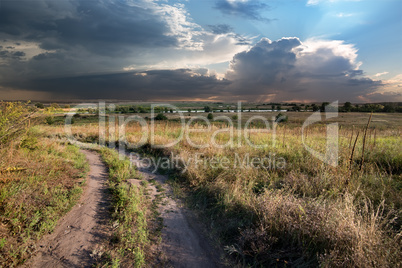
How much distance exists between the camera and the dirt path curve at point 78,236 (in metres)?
2.98

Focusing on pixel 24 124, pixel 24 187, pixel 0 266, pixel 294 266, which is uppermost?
pixel 24 124

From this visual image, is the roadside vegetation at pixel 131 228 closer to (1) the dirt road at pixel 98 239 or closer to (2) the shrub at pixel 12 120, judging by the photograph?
(1) the dirt road at pixel 98 239

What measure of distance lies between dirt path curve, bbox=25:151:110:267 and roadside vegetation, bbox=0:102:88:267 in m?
0.16

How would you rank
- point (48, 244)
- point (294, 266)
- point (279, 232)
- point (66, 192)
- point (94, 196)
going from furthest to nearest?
point (94, 196)
point (66, 192)
point (279, 232)
point (48, 244)
point (294, 266)

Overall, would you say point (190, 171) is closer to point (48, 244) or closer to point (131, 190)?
point (131, 190)

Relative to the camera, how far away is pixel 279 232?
3578mm

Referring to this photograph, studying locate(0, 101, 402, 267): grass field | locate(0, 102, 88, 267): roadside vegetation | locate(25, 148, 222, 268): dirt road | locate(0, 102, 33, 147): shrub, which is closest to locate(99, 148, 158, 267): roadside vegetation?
locate(0, 101, 402, 267): grass field

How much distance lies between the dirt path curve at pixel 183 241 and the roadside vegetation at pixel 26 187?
6.80 ft

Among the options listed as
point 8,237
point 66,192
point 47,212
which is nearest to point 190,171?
point 66,192

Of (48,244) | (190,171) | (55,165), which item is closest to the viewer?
(48,244)

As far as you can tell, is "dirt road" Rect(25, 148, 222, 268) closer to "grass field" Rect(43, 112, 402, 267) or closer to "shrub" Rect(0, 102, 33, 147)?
"grass field" Rect(43, 112, 402, 267)

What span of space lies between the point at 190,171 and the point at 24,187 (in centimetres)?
425

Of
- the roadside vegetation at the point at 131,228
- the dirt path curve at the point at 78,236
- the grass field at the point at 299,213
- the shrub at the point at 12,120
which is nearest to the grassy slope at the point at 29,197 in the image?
the dirt path curve at the point at 78,236

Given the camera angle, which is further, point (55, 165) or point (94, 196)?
point (55, 165)
